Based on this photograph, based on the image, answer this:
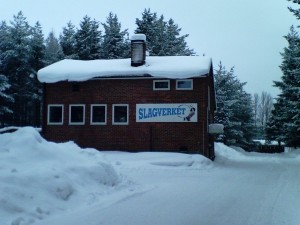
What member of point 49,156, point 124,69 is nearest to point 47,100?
point 124,69

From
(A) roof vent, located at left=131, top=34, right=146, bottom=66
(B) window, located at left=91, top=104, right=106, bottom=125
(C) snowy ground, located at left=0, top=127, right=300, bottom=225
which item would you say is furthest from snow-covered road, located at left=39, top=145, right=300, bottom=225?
(A) roof vent, located at left=131, top=34, right=146, bottom=66

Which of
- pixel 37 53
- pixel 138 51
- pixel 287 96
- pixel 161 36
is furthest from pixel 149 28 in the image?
pixel 138 51

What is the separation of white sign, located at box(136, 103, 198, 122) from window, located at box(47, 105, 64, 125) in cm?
499

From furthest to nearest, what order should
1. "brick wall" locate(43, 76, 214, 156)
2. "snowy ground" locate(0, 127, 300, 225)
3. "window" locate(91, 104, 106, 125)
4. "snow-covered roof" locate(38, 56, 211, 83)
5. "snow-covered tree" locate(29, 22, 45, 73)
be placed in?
"snow-covered tree" locate(29, 22, 45, 73) < "window" locate(91, 104, 106, 125) < "snow-covered roof" locate(38, 56, 211, 83) < "brick wall" locate(43, 76, 214, 156) < "snowy ground" locate(0, 127, 300, 225)

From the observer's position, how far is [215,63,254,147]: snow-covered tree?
44469mm

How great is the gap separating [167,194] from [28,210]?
169 inches

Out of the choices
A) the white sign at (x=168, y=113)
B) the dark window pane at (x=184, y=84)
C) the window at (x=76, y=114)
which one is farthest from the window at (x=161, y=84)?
the window at (x=76, y=114)

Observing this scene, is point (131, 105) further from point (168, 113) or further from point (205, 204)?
point (205, 204)

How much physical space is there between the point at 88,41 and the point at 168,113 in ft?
102

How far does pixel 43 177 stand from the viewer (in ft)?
29.1

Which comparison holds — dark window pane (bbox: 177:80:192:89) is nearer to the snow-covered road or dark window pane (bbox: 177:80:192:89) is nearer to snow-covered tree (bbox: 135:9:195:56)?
the snow-covered road

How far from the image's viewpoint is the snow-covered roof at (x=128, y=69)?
23.8m

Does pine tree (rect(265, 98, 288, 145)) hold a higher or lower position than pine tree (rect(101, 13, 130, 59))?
lower

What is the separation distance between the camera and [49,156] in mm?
10484
